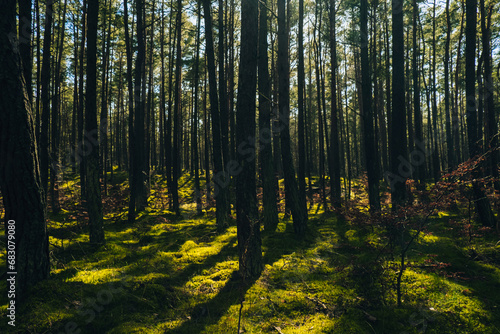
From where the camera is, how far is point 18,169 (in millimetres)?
3951

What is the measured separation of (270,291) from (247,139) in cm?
303

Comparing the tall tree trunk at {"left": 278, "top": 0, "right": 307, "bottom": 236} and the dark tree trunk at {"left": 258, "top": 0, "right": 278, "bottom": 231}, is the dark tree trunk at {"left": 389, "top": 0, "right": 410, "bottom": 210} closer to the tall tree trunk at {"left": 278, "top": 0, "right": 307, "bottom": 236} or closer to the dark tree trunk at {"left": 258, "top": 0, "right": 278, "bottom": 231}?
the tall tree trunk at {"left": 278, "top": 0, "right": 307, "bottom": 236}

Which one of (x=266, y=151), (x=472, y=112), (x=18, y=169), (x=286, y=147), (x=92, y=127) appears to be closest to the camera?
(x=18, y=169)

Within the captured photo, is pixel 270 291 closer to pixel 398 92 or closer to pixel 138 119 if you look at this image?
pixel 398 92

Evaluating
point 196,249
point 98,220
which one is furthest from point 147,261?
point 98,220

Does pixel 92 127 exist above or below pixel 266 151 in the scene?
above

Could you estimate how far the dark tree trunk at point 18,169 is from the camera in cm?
385

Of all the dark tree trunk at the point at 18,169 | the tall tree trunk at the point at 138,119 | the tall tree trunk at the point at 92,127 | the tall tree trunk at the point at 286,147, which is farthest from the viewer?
the tall tree trunk at the point at 138,119

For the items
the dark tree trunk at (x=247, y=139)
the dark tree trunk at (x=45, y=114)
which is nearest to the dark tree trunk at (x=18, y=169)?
the dark tree trunk at (x=247, y=139)

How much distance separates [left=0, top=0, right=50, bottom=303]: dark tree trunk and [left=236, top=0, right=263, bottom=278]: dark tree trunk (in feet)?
11.2

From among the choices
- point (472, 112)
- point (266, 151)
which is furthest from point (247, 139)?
point (472, 112)

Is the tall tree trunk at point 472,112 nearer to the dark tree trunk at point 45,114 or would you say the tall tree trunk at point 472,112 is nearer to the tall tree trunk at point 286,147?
the tall tree trunk at point 286,147

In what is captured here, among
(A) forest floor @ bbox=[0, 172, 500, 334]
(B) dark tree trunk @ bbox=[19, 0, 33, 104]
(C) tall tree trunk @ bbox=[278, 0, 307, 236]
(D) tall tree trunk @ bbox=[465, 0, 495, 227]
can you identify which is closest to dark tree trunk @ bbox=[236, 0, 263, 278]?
(A) forest floor @ bbox=[0, 172, 500, 334]

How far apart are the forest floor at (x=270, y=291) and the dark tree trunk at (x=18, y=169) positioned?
43 cm
